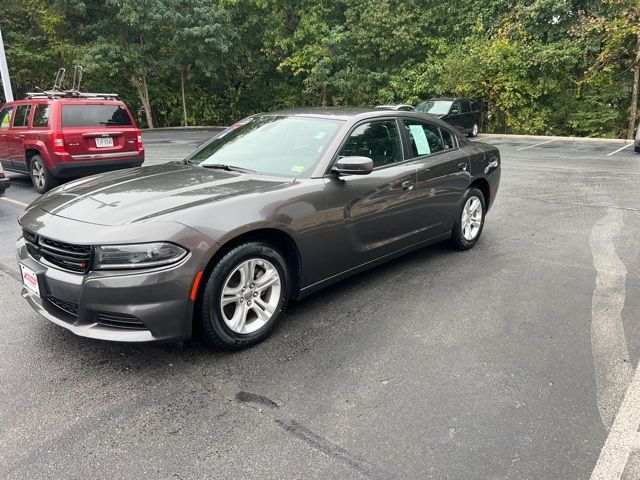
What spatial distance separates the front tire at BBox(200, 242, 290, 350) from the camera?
3014 millimetres

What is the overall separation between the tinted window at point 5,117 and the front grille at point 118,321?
8.40 meters

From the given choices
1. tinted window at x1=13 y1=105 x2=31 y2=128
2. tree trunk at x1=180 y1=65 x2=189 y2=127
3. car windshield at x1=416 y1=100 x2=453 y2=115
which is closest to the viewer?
tinted window at x1=13 y1=105 x2=31 y2=128

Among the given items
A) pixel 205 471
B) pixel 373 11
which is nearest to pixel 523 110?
pixel 373 11

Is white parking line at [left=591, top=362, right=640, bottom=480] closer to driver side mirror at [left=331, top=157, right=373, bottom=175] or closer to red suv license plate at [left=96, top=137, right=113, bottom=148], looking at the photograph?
driver side mirror at [left=331, top=157, right=373, bottom=175]

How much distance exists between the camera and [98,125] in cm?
861

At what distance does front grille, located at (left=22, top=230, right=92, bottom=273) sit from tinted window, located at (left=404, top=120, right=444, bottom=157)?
9.53 ft

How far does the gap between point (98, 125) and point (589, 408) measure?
333 inches

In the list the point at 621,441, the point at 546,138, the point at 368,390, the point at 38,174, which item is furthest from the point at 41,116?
the point at 546,138

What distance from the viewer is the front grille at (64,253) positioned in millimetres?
2807

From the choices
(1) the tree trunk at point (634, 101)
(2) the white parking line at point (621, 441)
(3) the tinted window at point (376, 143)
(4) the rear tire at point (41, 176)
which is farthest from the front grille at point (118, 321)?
(1) the tree trunk at point (634, 101)

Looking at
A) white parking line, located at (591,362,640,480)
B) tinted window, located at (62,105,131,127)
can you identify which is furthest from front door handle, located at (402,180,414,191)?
tinted window, located at (62,105,131,127)

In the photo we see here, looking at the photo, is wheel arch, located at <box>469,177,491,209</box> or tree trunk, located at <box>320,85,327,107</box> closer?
wheel arch, located at <box>469,177,491,209</box>

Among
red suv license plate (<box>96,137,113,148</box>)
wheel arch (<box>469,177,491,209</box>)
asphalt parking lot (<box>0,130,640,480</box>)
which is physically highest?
red suv license plate (<box>96,137,113,148</box>)

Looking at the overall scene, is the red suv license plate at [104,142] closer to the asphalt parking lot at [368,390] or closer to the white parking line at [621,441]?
the asphalt parking lot at [368,390]
